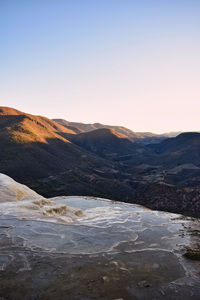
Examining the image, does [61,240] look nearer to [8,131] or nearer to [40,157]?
[40,157]

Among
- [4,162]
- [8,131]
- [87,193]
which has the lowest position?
[87,193]

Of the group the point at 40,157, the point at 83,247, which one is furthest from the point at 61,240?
the point at 40,157

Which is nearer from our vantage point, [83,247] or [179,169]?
[83,247]

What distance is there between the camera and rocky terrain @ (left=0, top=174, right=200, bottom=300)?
20.4ft

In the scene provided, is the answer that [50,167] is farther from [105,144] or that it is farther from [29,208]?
[105,144]

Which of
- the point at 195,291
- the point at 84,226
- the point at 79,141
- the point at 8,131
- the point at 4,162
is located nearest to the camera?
the point at 195,291

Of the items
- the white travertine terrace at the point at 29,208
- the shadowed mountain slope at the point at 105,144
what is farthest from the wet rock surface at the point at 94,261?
the shadowed mountain slope at the point at 105,144

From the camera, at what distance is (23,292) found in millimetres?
5980

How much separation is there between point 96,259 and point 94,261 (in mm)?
218

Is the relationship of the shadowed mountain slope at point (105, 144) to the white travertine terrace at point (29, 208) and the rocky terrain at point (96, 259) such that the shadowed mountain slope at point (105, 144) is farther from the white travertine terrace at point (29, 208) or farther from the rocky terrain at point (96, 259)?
the rocky terrain at point (96, 259)

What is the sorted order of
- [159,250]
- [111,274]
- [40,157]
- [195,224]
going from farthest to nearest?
[40,157], [195,224], [159,250], [111,274]

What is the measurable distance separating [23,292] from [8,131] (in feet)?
236

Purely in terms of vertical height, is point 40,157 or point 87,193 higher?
point 40,157

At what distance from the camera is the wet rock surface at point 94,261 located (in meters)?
6.18
